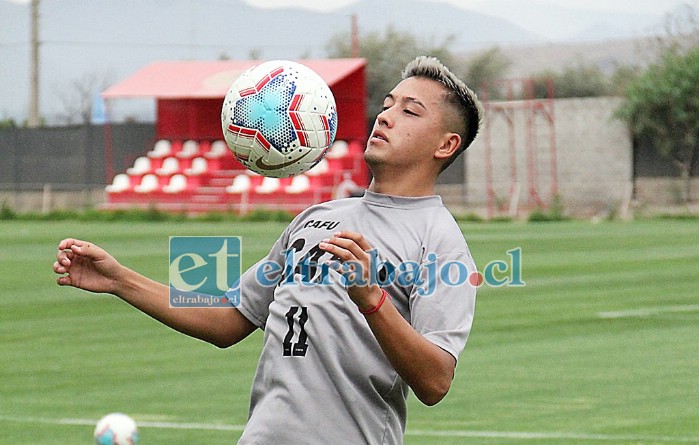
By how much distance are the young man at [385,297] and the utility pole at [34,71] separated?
5241 centimetres

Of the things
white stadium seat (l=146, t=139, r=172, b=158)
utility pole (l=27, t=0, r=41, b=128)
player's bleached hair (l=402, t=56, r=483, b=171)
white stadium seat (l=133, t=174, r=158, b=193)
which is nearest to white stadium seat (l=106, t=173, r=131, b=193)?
white stadium seat (l=133, t=174, r=158, b=193)

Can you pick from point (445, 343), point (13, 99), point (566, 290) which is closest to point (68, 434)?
point (445, 343)

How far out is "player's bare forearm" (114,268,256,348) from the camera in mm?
5168

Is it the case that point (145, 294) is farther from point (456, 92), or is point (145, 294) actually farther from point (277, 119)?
point (456, 92)

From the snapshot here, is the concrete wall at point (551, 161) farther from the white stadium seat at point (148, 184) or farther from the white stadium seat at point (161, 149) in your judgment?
the white stadium seat at point (161, 149)

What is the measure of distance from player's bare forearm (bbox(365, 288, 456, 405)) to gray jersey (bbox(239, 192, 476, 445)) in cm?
11

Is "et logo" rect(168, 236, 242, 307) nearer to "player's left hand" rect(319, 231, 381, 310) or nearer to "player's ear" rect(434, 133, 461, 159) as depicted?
"player's ear" rect(434, 133, 461, 159)

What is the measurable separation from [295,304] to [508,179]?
42.3m

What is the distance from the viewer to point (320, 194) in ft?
139

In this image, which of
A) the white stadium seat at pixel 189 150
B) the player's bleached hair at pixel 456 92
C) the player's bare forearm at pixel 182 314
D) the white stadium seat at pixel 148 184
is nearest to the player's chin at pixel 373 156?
the player's bleached hair at pixel 456 92

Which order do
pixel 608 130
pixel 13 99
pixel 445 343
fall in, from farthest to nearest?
pixel 13 99
pixel 608 130
pixel 445 343

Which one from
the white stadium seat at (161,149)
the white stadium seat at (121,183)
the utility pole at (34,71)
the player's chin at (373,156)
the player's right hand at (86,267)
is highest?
the player's chin at (373,156)

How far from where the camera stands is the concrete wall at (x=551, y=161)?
44688 millimetres

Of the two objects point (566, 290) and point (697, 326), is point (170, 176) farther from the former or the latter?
point (697, 326)
